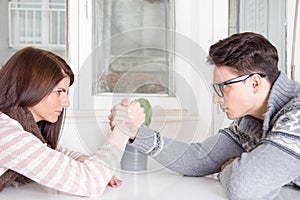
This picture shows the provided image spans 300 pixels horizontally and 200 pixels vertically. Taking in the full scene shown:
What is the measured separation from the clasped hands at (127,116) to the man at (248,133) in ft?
0.31

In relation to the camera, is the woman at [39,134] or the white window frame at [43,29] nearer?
the woman at [39,134]

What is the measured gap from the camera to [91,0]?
A: 1607 mm

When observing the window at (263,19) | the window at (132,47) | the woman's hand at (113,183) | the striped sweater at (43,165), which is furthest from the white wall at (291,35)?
the striped sweater at (43,165)

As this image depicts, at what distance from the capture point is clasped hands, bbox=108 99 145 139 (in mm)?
1080

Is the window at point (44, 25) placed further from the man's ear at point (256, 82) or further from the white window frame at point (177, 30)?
the man's ear at point (256, 82)

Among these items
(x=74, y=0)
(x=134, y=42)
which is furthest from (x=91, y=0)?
(x=134, y=42)

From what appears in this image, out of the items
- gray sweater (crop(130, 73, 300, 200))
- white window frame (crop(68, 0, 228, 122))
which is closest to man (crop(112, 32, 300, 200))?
gray sweater (crop(130, 73, 300, 200))

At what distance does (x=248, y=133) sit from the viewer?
1.21m

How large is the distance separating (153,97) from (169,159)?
0.23 metres

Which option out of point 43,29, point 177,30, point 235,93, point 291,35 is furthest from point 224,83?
point 291,35

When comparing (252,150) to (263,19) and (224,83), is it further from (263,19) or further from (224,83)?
(263,19)

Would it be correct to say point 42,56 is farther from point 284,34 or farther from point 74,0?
point 284,34

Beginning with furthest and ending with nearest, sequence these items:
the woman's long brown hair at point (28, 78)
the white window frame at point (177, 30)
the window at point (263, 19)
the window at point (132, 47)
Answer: the window at point (263, 19) < the white window frame at point (177, 30) < the window at point (132, 47) < the woman's long brown hair at point (28, 78)

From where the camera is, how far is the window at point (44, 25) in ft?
5.29
